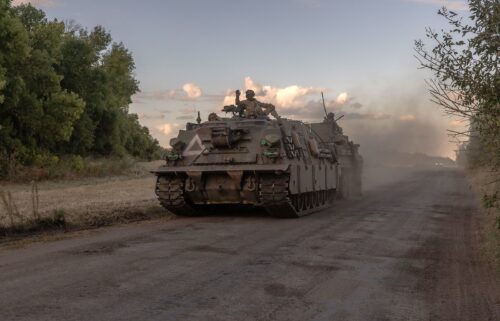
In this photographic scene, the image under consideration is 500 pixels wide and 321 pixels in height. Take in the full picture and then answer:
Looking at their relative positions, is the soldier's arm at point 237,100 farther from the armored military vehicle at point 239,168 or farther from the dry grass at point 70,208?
the dry grass at point 70,208

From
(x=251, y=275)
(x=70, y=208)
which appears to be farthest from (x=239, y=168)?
(x=251, y=275)

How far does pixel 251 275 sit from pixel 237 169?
7.28m

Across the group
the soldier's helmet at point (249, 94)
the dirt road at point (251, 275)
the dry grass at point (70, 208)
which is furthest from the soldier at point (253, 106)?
the dirt road at point (251, 275)

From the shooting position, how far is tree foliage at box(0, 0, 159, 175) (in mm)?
27328

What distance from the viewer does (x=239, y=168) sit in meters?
14.7

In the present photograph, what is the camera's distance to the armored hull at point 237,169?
48.0 feet

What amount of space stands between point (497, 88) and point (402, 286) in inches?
139

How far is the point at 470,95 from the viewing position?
9.30 metres

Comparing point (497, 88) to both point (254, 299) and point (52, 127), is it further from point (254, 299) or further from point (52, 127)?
point (52, 127)

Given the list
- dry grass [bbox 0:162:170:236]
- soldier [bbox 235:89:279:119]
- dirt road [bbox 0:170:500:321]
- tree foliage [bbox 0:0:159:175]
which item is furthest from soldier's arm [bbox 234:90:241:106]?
tree foliage [bbox 0:0:159:175]

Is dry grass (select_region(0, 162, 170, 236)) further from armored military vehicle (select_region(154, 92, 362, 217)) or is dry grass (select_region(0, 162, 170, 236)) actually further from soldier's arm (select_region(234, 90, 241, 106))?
soldier's arm (select_region(234, 90, 241, 106))

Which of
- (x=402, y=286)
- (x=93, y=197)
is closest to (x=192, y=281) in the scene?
(x=402, y=286)

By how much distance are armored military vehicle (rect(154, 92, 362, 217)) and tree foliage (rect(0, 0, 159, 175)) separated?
11836mm

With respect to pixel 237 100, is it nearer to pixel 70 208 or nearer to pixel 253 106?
pixel 253 106
